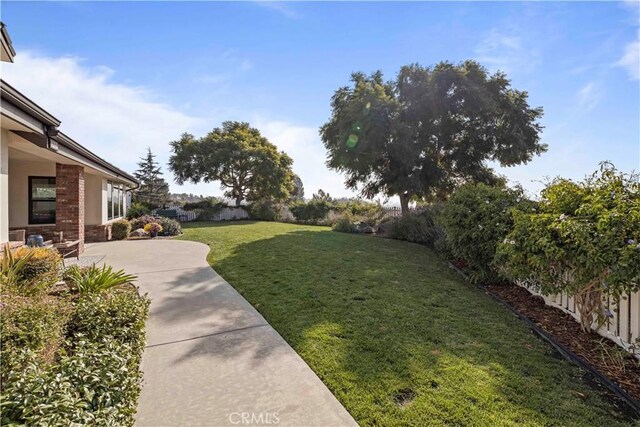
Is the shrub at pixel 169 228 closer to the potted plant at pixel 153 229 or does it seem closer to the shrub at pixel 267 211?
the potted plant at pixel 153 229

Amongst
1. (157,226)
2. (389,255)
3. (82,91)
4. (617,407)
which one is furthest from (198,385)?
(157,226)

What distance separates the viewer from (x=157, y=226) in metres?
13.3

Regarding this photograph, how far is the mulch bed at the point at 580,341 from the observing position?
3.17m

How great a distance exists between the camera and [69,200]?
8688 mm

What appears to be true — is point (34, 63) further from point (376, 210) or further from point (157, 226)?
point (376, 210)

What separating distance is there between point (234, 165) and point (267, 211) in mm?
5373

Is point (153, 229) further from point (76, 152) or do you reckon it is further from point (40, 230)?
point (76, 152)

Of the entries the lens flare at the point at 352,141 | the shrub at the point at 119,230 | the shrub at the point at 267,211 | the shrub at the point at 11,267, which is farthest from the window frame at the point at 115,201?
the lens flare at the point at 352,141

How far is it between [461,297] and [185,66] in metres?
8.64

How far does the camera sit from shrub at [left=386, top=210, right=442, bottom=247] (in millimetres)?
10453

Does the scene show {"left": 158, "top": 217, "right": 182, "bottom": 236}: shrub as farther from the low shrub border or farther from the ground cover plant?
the low shrub border

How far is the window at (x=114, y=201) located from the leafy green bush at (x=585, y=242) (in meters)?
14.6

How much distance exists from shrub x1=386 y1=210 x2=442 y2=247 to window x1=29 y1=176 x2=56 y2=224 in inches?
486

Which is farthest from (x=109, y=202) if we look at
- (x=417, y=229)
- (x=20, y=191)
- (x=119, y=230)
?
(x=417, y=229)
